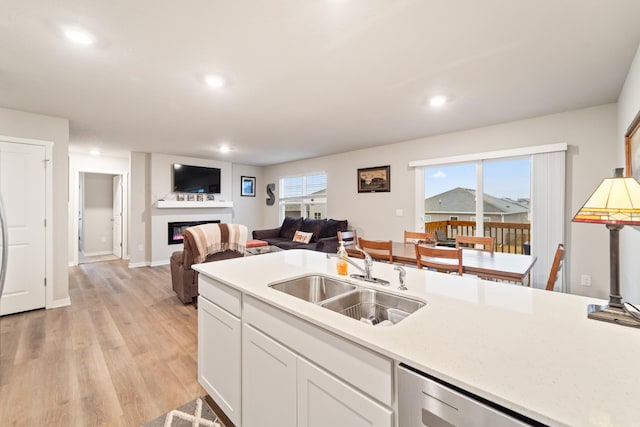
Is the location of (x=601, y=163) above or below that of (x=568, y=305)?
above

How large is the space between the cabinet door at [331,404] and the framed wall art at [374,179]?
14.2 ft

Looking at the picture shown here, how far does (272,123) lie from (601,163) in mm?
4012

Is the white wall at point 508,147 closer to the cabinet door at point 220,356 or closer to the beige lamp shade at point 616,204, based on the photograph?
the beige lamp shade at point 616,204

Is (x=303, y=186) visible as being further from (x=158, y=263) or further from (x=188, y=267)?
(x=188, y=267)

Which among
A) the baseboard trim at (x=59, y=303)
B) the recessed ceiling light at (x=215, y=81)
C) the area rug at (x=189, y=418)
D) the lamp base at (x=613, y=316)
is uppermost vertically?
the recessed ceiling light at (x=215, y=81)

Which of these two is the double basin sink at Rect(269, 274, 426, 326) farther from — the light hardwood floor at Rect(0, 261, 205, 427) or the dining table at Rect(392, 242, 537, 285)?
the dining table at Rect(392, 242, 537, 285)

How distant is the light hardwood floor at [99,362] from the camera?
181 cm

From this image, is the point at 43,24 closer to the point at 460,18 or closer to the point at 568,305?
the point at 460,18

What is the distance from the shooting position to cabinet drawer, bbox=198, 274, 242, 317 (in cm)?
154

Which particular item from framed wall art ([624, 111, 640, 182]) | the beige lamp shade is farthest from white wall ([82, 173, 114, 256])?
framed wall art ([624, 111, 640, 182])

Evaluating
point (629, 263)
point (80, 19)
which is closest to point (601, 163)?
point (629, 263)

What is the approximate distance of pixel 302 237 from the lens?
5.80 meters

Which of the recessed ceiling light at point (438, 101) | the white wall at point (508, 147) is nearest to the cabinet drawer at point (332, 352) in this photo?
the recessed ceiling light at point (438, 101)

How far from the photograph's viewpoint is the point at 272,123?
3.87m
